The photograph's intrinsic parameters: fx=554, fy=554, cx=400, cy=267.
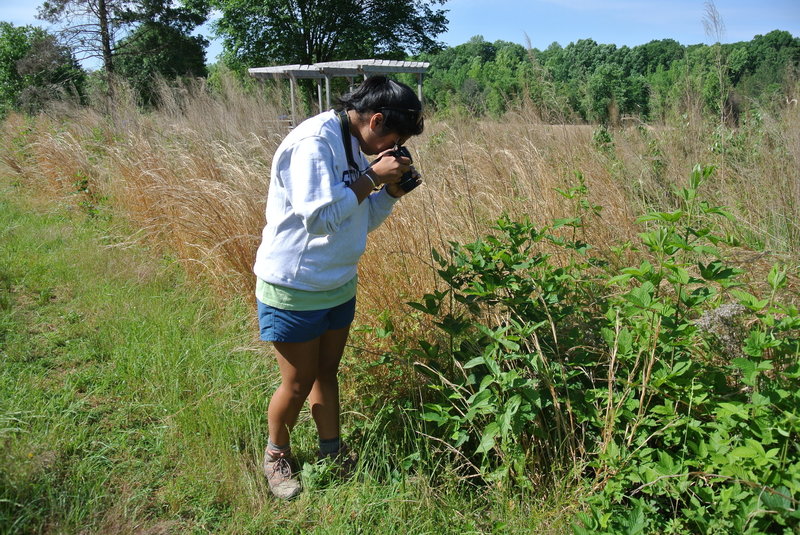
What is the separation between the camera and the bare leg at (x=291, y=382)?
6.87 feet

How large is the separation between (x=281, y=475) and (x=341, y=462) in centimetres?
25

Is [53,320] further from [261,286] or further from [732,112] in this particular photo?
[732,112]

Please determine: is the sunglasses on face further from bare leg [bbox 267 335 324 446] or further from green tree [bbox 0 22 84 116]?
green tree [bbox 0 22 84 116]

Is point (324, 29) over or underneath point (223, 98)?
over

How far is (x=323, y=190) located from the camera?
71.5 inches

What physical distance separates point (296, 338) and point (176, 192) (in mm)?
2897

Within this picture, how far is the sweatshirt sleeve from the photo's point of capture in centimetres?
181

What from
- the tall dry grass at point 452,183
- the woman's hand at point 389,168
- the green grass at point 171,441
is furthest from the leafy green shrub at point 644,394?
the tall dry grass at point 452,183

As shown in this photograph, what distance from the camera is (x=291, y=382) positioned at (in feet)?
7.07

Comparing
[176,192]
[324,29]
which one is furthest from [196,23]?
[176,192]

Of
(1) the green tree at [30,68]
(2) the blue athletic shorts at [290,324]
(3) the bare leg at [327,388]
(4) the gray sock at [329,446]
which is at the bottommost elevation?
(4) the gray sock at [329,446]

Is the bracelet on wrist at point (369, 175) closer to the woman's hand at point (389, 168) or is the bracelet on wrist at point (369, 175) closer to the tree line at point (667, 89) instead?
the woman's hand at point (389, 168)

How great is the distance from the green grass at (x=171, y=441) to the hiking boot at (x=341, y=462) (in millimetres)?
52

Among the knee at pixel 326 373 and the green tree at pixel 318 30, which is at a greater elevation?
the green tree at pixel 318 30
